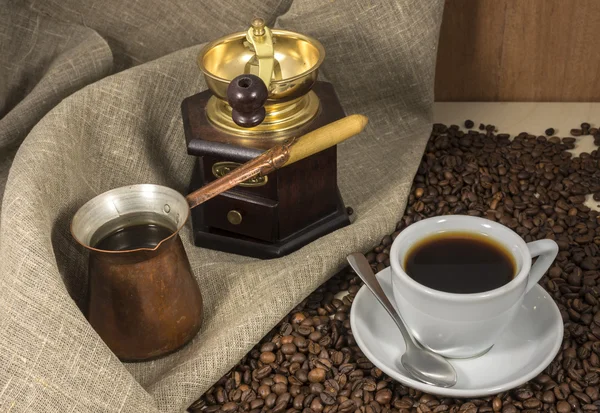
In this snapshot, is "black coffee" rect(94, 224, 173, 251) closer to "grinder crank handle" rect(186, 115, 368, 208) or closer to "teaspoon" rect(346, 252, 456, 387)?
"grinder crank handle" rect(186, 115, 368, 208)

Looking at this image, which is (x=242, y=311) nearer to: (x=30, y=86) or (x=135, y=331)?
(x=135, y=331)

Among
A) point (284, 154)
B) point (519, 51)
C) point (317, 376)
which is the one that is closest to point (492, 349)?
point (317, 376)

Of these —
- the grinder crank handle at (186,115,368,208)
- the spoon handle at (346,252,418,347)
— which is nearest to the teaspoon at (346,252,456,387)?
the spoon handle at (346,252,418,347)

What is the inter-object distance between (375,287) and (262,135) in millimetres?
347

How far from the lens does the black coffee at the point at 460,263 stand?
1.18 m

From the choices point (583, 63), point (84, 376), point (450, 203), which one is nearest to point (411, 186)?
point (450, 203)

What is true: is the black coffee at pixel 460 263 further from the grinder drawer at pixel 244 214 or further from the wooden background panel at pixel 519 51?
the wooden background panel at pixel 519 51

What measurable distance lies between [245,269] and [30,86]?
31.5 inches

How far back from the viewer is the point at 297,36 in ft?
5.08

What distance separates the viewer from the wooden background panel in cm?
192

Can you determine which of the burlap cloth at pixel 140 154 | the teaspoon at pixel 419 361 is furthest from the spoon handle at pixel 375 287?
the burlap cloth at pixel 140 154

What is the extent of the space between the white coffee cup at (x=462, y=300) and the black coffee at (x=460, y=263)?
11 millimetres

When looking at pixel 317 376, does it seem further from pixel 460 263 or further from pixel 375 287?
pixel 460 263

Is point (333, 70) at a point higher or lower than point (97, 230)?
lower
